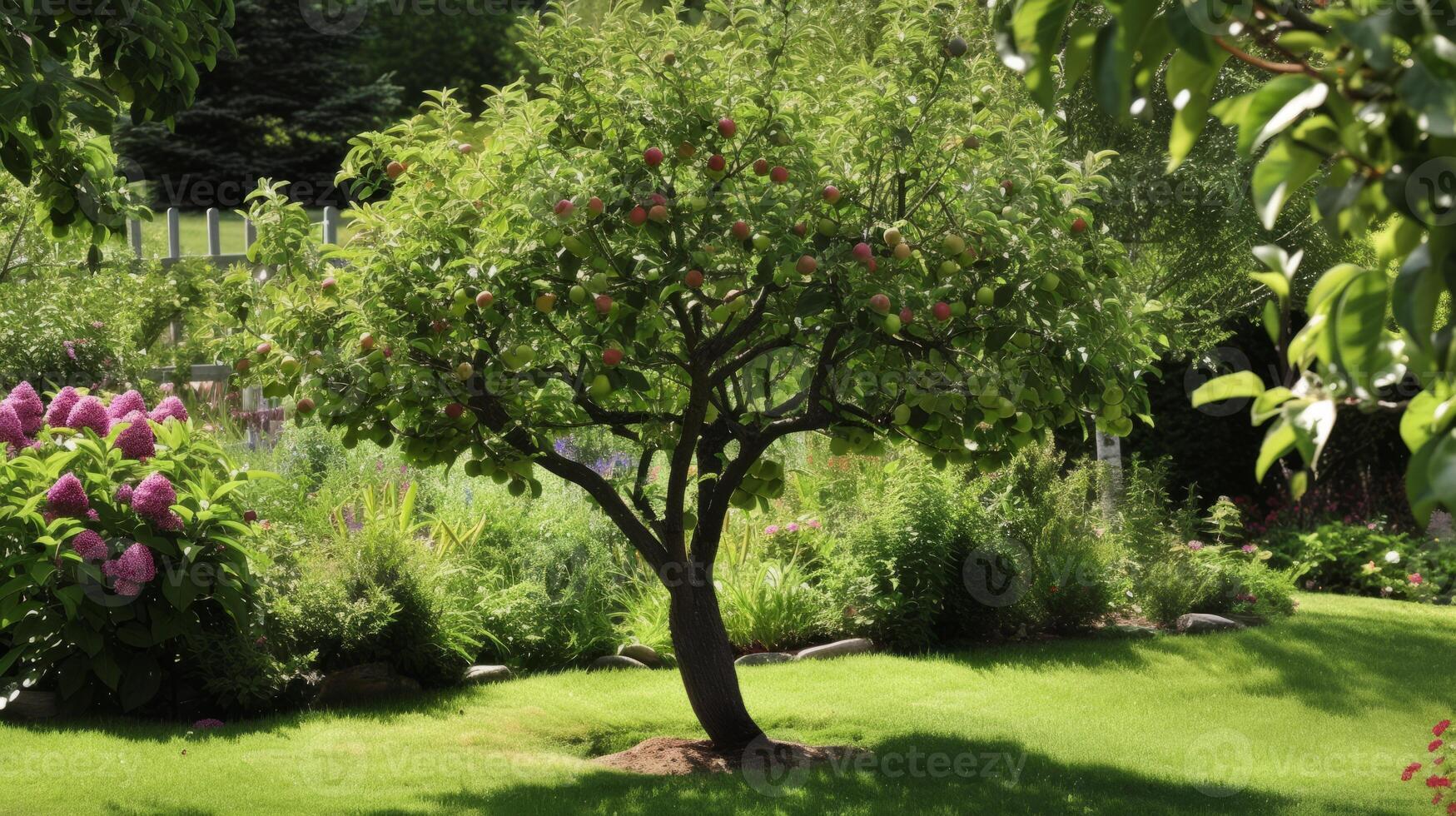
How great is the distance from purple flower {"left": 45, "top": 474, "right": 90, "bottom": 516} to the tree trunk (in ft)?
9.87

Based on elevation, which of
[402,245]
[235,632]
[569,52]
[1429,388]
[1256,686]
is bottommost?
[1256,686]

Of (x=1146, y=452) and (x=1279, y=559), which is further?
(x=1146, y=452)

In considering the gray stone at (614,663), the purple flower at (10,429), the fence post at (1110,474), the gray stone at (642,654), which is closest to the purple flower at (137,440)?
the purple flower at (10,429)

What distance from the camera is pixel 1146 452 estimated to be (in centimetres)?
1211

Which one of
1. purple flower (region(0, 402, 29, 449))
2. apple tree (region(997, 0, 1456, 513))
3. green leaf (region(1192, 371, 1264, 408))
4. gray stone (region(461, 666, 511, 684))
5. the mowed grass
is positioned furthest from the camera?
gray stone (region(461, 666, 511, 684))

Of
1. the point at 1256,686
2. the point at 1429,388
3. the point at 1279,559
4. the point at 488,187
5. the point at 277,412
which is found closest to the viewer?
the point at 1429,388

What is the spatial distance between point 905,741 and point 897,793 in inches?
32.6

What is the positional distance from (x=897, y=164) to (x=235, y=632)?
4.21 m

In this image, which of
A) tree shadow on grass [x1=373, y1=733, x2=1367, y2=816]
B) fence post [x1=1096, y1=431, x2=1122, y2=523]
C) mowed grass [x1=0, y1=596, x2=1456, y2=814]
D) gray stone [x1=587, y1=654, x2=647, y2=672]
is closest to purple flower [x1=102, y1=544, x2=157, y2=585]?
mowed grass [x1=0, y1=596, x2=1456, y2=814]

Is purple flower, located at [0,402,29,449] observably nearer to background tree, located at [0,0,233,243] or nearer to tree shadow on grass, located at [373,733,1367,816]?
background tree, located at [0,0,233,243]

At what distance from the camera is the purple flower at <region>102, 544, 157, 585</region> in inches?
238

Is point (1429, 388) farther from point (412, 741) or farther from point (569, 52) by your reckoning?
point (412, 741)

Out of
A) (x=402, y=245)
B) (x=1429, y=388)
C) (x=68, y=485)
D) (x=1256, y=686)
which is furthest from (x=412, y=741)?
(x=1429, y=388)

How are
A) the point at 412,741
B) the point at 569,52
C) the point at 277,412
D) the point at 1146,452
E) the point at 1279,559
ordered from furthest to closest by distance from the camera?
1. the point at 277,412
2. the point at 1146,452
3. the point at 1279,559
4. the point at 412,741
5. the point at 569,52
